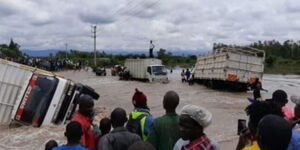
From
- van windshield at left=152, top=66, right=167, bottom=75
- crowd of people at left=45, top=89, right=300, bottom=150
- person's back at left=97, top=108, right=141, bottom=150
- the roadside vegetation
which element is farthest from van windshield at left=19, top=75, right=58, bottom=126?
the roadside vegetation

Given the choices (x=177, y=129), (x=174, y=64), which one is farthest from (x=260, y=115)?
(x=174, y=64)

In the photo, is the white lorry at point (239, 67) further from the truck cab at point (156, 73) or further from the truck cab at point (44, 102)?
the truck cab at point (44, 102)

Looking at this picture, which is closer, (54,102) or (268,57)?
(54,102)

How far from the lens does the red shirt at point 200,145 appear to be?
3.49 metres

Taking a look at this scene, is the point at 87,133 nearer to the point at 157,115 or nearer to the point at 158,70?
the point at 157,115

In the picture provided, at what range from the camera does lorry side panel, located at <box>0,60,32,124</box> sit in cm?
1359

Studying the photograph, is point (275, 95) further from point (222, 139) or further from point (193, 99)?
point (193, 99)

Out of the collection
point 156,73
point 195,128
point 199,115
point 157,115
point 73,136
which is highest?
point 199,115

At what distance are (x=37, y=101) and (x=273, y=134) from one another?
10.7 m

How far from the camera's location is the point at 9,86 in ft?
45.7

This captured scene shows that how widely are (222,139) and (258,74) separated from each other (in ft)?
51.2

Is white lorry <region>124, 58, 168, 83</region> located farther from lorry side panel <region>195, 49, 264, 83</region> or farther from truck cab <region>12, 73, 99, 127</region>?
truck cab <region>12, 73, 99, 127</region>

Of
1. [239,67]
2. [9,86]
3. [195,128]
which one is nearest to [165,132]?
[195,128]

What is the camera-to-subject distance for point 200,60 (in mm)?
35094
